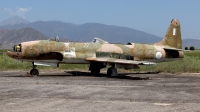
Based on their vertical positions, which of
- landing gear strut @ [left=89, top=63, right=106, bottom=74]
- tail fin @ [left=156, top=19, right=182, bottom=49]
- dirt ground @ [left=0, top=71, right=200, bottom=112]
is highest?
tail fin @ [left=156, top=19, right=182, bottom=49]

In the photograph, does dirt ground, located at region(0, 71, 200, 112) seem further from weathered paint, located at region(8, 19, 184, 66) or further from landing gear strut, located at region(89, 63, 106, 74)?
landing gear strut, located at region(89, 63, 106, 74)

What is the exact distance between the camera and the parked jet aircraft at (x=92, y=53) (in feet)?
71.6

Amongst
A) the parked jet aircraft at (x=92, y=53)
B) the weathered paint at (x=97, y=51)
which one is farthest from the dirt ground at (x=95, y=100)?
the weathered paint at (x=97, y=51)

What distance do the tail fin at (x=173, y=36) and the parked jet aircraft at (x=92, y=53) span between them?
687 millimetres

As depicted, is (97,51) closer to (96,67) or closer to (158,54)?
(96,67)

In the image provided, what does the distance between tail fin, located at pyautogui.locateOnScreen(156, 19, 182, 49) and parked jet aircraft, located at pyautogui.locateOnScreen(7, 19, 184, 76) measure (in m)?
0.69

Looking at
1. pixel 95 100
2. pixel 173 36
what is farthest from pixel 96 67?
pixel 95 100

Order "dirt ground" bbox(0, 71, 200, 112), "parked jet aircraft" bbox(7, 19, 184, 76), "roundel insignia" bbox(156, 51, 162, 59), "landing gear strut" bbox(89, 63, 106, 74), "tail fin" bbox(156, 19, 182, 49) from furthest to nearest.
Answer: "tail fin" bbox(156, 19, 182, 49)
"roundel insignia" bbox(156, 51, 162, 59)
"landing gear strut" bbox(89, 63, 106, 74)
"parked jet aircraft" bbox(7, 19, 184, 76)
"dirt ground" bbox(0, 71, 200, 112)

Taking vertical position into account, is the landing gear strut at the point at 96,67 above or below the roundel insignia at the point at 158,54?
below

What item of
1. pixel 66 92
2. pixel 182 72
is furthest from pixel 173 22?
pixel 66 92

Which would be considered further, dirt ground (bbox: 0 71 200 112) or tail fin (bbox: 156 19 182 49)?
tail fin (bbox: 156 19 182 49)

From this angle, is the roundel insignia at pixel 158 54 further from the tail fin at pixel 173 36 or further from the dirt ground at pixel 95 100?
the dirt ground at pixel 95 100

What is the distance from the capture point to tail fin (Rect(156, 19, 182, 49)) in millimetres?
27719

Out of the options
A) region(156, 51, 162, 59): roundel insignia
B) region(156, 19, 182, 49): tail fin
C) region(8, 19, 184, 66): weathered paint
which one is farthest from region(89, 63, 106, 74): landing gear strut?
region(156, 19, 182, 49): tail fin
